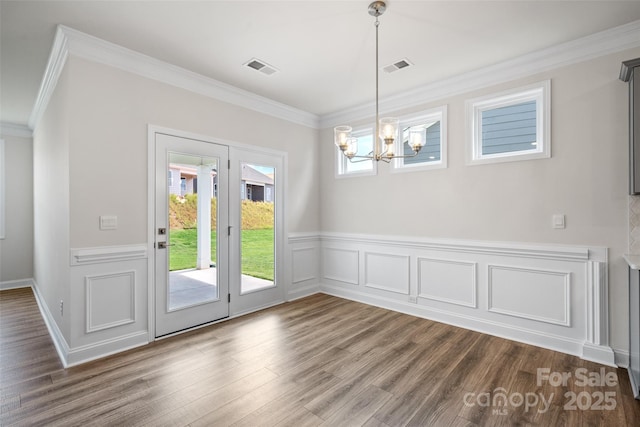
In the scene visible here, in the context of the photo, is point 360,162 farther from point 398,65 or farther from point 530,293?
point 530,293

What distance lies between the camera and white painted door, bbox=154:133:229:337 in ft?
11.1

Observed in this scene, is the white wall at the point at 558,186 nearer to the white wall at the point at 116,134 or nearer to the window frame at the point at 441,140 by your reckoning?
the window frame at the point at 441,140

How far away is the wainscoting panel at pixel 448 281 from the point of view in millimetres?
3668

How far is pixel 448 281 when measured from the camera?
12.6ft

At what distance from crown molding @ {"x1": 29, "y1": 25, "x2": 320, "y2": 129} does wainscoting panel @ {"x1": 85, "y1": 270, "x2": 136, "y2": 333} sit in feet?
6.89

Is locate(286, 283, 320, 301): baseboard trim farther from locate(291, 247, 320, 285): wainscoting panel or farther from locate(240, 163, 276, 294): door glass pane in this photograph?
locate(240, 163, 276, 294): door glass pane

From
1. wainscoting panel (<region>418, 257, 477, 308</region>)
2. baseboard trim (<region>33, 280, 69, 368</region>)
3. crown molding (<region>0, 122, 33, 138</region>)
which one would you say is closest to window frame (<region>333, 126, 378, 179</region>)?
wainscoting panel (<region>418, 257, 477, 308</region>)

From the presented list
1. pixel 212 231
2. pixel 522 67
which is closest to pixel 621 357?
pixel 522 67

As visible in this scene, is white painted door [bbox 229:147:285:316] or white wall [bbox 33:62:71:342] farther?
white painted door [bbox 229:147:285:316]

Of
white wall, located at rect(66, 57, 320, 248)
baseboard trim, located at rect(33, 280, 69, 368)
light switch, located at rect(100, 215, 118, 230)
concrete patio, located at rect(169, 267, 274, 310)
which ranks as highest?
white wall, located at rect(66, 57, 320, 248)

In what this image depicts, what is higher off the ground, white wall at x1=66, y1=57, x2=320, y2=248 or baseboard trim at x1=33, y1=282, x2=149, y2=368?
white wall at x1=66, y1=57, x2=320, y2=248

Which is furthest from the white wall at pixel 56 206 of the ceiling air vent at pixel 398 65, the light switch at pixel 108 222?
the ceiling air vent at pixel 398 65

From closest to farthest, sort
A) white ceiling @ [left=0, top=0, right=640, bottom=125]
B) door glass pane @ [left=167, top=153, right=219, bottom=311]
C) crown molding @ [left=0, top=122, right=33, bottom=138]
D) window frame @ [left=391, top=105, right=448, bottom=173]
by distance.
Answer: white ceiling @ [left=0, top=0, right=640, bottom=125] → door glass pane @ [left=167, top=153, right=219, bottom=311] → window frame @ [left=391, top=105, right=448, bottom=173] → crown molding @ [left=0, top=122, right=33, bottom=138]

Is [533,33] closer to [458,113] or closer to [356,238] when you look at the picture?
[458,113]
